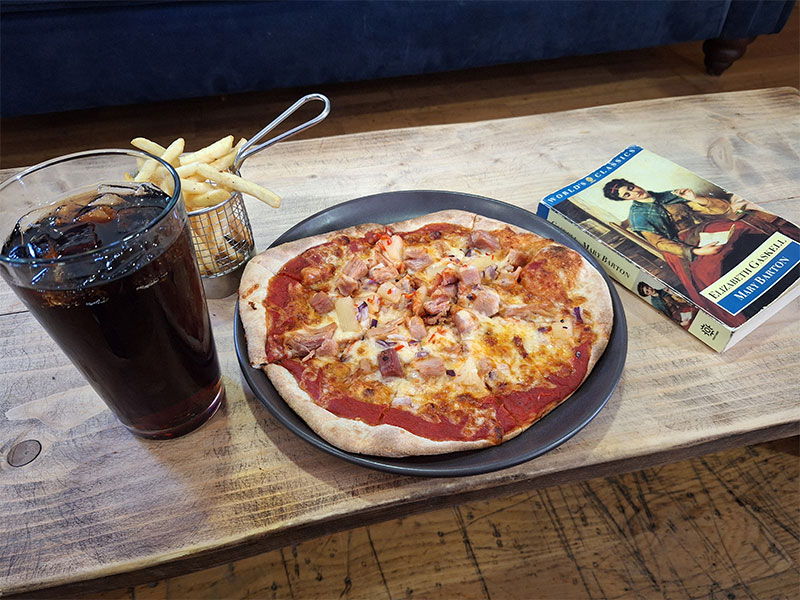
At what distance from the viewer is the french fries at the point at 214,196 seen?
1265mm

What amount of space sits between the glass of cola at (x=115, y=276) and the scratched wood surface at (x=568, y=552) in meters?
0.84

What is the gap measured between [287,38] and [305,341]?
238cm

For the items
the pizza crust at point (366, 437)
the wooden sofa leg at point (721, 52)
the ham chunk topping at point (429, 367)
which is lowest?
the wooden sofa leg at point (721, 52)

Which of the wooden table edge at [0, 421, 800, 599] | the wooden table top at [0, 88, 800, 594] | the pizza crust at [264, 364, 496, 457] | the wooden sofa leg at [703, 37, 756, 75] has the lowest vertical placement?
the wooden sofa leg at [703, 37, 756, 75]

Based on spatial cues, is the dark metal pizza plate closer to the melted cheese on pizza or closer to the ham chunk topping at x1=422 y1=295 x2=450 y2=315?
the melted cheese on pizza

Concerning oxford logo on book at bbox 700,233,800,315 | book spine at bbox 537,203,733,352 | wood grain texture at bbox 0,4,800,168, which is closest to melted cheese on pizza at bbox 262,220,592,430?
book spine at bbox 537,203,733,352

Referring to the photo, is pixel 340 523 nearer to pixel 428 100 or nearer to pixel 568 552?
pixel 568 552

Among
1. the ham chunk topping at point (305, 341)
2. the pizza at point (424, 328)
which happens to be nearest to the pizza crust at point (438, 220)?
the pizza at point (424, 328)

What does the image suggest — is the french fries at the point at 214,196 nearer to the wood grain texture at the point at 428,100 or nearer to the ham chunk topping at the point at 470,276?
the ham chunk topping at the point at 470,276

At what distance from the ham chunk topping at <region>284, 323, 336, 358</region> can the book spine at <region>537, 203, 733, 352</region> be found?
62cm

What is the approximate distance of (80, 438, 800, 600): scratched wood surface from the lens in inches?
68.3

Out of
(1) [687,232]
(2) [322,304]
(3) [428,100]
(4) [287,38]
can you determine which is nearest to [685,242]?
(1) [687,232]

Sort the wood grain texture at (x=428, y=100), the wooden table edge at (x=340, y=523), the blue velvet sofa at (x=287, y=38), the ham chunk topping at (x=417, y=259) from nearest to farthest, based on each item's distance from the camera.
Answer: the wooden table edge at (x=340, y=523), the ham chunk topping at (x=417, y=259), the blue velvet sofa at (x=287, y=38), the wood grain texture at (x=428, y=100)

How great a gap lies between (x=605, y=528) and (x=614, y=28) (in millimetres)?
2724
